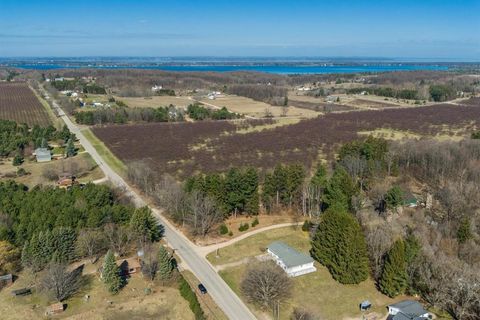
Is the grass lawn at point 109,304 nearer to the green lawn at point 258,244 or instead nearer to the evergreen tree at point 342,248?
the green lawn at point 258,244

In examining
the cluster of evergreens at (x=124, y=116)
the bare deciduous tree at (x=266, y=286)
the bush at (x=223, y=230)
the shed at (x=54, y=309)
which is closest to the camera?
the shed at (x=54, y=309)

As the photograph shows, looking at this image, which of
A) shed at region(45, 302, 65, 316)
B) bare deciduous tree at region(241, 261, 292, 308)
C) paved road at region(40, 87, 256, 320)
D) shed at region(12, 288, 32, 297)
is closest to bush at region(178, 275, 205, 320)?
paved road at region(40, 87, 256, 320)

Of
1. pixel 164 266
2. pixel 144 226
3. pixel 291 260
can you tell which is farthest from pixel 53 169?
pixel 291 260

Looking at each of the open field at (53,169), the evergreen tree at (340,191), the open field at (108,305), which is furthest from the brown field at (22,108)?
the evergreen tree at (340,191)

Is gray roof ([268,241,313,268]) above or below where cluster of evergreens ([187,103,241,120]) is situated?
below

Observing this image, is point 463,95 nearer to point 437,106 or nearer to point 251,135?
point 437,106

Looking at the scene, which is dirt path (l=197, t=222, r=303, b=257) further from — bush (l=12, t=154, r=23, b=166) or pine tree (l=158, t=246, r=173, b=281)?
bush (l=12, t=154, r=23, b=166)
